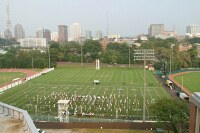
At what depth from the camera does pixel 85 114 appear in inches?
961

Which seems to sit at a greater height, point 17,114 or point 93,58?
point 17,114

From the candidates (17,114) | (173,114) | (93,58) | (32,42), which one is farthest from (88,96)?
(32,42)

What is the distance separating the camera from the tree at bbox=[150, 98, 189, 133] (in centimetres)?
1811

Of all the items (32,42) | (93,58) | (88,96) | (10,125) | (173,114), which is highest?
(32,42)

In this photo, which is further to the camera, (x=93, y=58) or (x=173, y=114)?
(x=93, y=58)

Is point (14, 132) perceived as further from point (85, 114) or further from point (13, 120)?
point (85, 114)

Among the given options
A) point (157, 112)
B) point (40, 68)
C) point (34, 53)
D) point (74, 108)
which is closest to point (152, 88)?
point (74, 108)

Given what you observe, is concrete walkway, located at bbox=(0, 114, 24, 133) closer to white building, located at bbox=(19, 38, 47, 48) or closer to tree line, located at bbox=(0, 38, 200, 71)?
tree line, located at bbox=(0, 38, 200, 71)

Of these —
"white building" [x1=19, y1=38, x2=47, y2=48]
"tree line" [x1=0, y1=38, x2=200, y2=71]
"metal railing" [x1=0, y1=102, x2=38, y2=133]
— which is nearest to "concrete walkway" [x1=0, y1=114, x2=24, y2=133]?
"metal railing" [x1=0, y1=102, x2=38, y2=133]

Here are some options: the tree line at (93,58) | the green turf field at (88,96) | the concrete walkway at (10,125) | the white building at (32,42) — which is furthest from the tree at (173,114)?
the white building at (32,42)

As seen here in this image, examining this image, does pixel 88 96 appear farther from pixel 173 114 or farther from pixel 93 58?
pixel 93 58

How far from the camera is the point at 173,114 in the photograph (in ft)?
60.3

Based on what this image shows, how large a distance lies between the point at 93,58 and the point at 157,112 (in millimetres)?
54854

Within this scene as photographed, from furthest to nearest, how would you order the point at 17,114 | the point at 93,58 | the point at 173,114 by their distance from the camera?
the point at 93,58, the point at 173,114, the point at 17,114
